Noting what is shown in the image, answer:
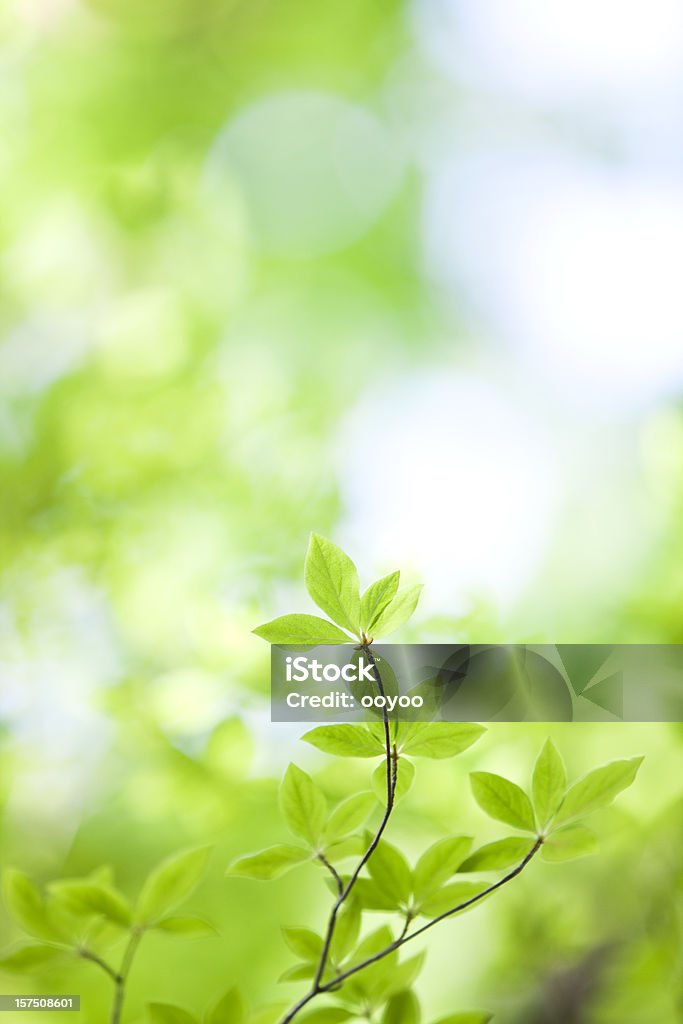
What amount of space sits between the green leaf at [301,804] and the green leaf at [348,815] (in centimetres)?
1

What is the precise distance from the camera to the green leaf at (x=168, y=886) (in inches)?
19.9

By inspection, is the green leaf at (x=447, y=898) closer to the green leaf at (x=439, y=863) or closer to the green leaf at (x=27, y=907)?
the green leaf at (x=439, y=863)

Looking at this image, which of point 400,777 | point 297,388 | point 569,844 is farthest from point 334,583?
point 297,388

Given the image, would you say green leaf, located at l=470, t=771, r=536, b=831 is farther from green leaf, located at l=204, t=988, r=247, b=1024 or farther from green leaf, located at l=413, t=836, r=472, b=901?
green leaf, located at l=204, t=988, r=247, b=1024

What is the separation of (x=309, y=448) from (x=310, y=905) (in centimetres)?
55

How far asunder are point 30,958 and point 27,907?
0.13 ft

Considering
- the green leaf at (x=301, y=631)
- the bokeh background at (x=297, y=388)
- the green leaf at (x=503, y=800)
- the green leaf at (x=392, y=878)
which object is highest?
the bokeh background at (x=297, y=388)

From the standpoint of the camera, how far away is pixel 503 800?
1.57 ft

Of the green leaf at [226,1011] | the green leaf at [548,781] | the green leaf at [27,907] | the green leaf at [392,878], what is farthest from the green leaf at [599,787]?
the green leaf at [27,907]

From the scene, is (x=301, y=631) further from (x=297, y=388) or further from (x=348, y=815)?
(x=297, y=388)

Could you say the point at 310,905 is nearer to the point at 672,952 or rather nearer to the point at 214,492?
the point at 672,952

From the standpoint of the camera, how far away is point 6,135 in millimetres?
987

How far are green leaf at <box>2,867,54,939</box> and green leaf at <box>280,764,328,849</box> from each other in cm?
19

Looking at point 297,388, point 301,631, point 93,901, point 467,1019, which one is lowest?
point 467,1019
